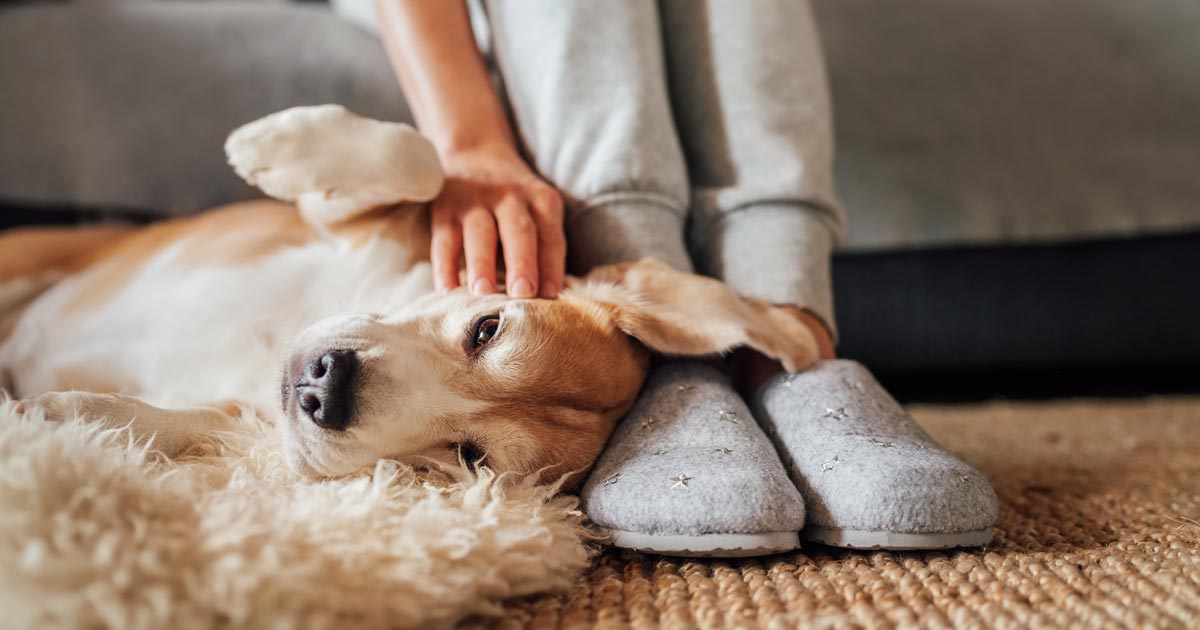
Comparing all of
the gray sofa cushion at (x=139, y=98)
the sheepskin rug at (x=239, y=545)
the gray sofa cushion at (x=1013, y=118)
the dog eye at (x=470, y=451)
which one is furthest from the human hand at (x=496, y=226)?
the gray sofa cushion at (x=1013, y=118)

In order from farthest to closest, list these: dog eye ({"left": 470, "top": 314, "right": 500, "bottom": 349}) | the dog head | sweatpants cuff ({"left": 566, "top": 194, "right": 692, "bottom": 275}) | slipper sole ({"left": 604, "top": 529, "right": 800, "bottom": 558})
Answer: sweatpants cuff ({"left": 566, "top": 194, "right": 692, "bottom": 275}) → dog eye ({"left": 470, "top": 314, "right": 500, "bottom": 349}) → the dog head → slipper sole ({"left": 604, "top": 529, "right": 800, "bottom": 558})

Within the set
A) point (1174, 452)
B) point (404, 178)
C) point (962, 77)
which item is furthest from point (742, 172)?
point (962, 77)

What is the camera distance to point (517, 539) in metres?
0.87

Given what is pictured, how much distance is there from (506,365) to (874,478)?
45cm

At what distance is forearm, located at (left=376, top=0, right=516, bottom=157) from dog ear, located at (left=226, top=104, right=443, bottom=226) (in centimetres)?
17

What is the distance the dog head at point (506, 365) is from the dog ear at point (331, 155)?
0.60ft

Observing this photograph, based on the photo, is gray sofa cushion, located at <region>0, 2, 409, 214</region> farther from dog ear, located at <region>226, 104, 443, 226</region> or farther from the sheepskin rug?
the sheepskin rug

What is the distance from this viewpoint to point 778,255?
136 cm

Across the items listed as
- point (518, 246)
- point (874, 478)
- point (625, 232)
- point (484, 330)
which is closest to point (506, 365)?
point (484, 330)

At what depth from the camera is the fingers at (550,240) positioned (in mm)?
1274

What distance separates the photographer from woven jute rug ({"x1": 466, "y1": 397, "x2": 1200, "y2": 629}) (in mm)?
812

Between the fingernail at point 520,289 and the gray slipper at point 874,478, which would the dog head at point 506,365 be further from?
the gray slipper at point 874,478

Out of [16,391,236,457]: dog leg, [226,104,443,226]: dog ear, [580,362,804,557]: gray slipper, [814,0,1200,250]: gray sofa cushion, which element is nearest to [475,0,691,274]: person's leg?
[226,104,443,226]: dog ear

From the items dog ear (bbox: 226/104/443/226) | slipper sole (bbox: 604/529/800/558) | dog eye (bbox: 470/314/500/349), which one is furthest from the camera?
dog ear (bbox: 226/104/443/226)
